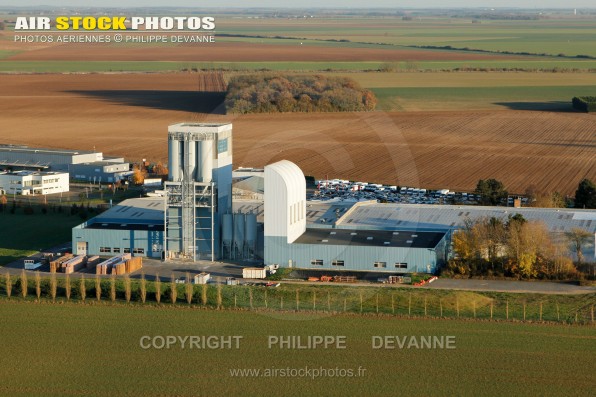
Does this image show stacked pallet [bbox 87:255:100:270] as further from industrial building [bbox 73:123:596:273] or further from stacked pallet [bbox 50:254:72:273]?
industrial building [bbox 73:123:596:273]

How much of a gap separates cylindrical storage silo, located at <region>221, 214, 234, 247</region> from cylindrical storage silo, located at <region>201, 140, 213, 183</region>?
1.52 meters

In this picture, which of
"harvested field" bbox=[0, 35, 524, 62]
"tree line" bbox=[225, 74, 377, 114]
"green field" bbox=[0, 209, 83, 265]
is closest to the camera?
"green field" bbox=[0, 209, 83, 265]

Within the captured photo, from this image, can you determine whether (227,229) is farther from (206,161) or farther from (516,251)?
(516,251)

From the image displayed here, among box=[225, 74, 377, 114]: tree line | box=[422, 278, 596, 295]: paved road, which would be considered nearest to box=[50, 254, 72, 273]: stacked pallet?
box=[422, 278, 596, 295]: paved road

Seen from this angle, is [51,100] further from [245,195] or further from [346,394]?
[346,394]

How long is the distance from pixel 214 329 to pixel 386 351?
4.96 m

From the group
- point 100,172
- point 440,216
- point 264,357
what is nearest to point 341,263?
point 440,216

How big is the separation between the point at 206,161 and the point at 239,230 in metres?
2.77

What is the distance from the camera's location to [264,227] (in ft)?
136

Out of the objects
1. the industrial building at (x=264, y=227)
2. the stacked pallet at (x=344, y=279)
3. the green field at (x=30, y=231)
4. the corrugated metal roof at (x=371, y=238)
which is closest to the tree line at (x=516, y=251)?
the industrial building at (x=264, y=227)

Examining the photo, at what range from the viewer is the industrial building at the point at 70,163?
6300 centimetres

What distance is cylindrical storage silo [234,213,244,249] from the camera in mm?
42969

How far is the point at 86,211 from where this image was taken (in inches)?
2090

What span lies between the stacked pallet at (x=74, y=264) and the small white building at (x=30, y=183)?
55.1 ft
